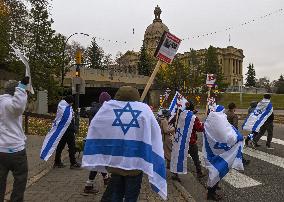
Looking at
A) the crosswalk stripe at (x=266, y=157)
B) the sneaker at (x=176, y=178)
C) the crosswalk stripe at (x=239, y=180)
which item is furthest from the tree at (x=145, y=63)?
the sneaker at (x=176, y=178)

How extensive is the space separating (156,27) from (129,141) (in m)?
107

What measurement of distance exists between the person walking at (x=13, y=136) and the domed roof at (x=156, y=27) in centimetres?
9715

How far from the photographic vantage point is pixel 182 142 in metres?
10.1

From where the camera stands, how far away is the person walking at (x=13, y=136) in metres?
6.03

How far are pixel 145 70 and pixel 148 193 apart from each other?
81696 mm

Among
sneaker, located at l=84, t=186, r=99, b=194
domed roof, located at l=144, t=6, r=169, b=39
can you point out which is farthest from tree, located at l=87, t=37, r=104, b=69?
sneaker, located at l=84, t=186, r=99, b=194

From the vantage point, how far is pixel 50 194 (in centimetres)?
820

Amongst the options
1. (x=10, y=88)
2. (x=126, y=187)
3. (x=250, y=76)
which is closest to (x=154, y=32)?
(x=250, y=76)

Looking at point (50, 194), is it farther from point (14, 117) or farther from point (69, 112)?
point (69, 112)

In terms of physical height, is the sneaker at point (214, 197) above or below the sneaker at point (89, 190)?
below

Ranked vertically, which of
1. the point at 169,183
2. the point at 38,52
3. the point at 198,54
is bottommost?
the point at 169,183

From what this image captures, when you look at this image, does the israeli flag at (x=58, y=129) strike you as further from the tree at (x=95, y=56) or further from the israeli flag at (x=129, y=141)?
the tree at (x=95, y=56)

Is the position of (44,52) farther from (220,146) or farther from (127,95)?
(127,95)

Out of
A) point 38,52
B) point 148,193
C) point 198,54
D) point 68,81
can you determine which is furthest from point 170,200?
point 198,54
